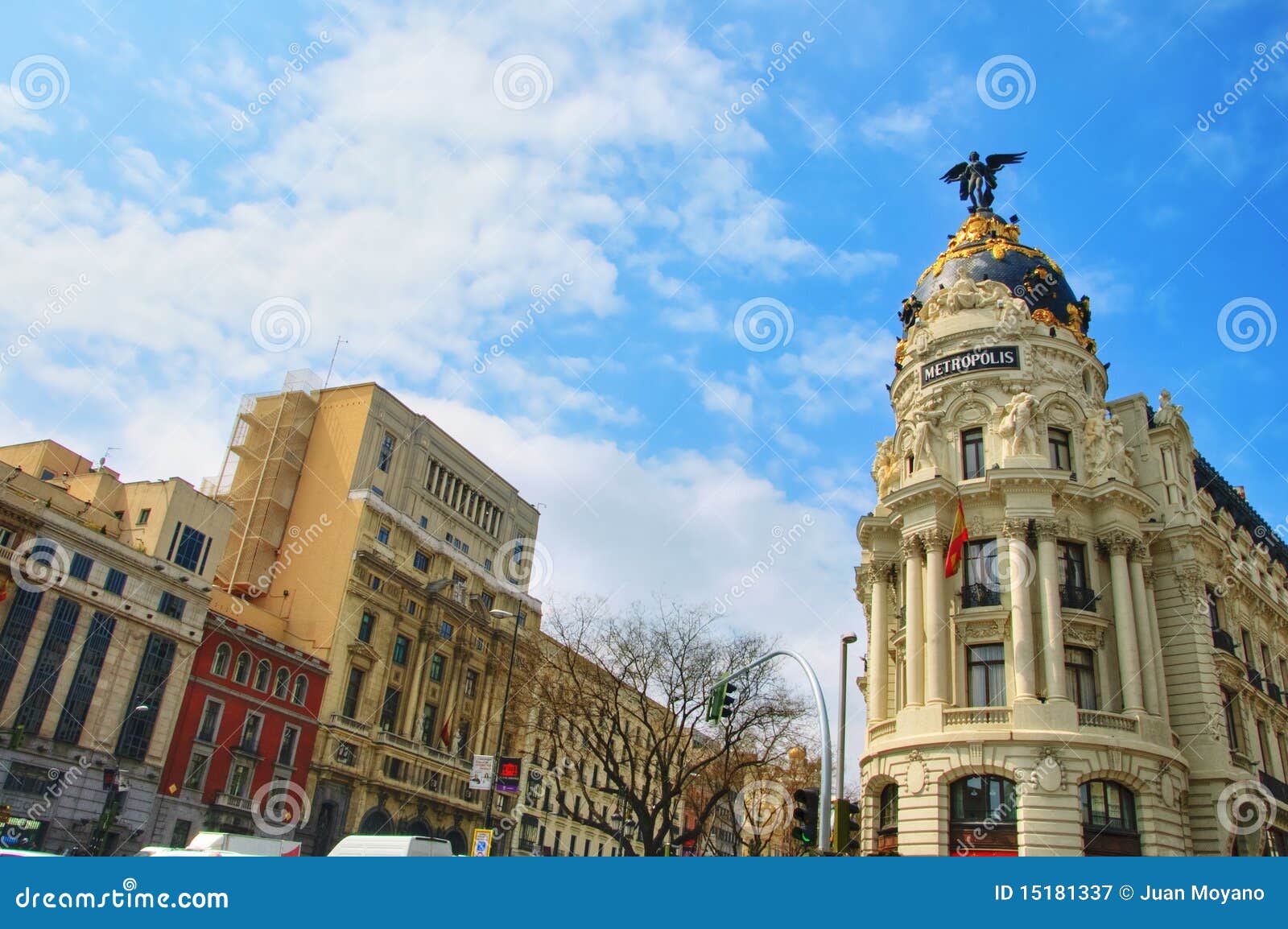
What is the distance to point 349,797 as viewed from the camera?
5859cm

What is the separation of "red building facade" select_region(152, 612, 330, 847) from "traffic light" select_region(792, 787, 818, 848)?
129ft

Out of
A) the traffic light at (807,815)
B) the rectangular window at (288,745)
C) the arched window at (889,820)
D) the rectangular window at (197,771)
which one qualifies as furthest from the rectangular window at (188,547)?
the traffic light at (807,815)

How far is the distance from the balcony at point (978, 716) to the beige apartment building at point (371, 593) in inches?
1379

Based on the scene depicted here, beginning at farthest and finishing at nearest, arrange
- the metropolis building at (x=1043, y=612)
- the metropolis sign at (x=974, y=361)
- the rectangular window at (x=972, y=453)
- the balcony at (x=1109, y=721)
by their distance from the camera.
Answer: the metropolis sign at (x=974, y=361) → the rectangular window at (x=972, y=453) → the balcony at (x=1109, y=721) → the metropolis building at (x=1043, y=612)

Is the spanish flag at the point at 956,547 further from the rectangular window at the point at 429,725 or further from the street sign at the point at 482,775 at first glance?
the rectangular window at the point at 429,725

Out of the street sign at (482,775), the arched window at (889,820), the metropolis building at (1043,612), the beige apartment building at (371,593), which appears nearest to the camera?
the street sign at (482,775)

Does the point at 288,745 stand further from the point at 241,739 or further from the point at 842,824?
the point at 842,824

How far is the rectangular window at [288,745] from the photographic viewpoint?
54.5m

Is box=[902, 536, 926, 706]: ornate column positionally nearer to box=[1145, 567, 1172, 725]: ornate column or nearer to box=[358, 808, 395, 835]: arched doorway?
box=[1145, 567, 1172, 725]: ornate column

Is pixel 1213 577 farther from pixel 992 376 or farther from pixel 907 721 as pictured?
pixel 907 721

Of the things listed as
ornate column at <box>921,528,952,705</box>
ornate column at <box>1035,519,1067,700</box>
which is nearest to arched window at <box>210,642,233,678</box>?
ornate column at <box>921,528,952,705</box>

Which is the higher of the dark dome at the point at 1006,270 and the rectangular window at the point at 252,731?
the dark dome at the point at 1006,270

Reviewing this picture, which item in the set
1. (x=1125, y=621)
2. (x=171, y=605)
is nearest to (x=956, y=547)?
(x=1125, y=621)

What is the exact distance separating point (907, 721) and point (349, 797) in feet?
128
